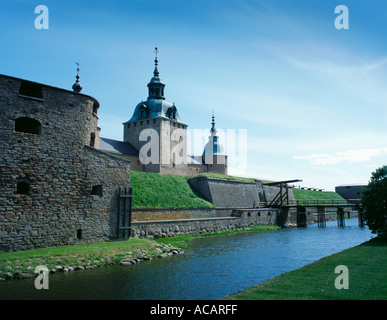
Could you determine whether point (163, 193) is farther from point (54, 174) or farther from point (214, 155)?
point (214, 155)

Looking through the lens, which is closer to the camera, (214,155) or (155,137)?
(155,137)

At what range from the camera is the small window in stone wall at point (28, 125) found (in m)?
15.8

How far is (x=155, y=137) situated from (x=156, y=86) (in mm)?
9233

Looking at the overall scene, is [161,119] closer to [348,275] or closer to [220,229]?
[220,229]

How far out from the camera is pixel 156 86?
171ft

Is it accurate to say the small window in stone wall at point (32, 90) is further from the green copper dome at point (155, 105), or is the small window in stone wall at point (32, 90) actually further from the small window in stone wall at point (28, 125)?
the green copper dome at point (155, 105)

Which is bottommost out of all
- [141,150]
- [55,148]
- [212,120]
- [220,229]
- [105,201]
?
[220,229]

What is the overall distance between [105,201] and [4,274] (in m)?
6.80

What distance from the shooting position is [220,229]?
30.0 metres

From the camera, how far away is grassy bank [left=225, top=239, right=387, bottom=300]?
8023 mm

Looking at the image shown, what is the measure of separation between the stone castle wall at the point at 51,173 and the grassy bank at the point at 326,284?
10.7 meters

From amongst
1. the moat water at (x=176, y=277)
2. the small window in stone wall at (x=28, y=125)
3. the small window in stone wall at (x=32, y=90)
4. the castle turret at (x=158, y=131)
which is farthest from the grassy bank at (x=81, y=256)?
the castle turret at (x=158, y=131)

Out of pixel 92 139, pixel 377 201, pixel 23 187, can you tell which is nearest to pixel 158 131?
pixel 92 139

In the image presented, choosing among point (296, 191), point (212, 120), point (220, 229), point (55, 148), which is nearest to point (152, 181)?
point (220, 229)
